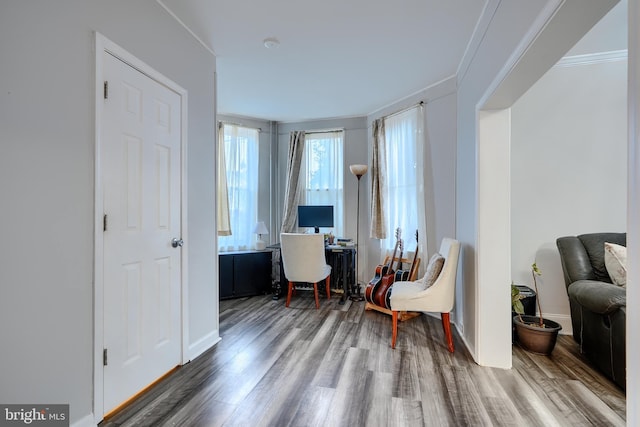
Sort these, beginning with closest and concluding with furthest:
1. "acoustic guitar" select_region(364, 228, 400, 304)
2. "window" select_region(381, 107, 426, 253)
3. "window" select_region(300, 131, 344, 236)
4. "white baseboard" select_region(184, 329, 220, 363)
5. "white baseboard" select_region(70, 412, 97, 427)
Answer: "white baseboard" select_region(70, 412, 97, 427) → "white baseboard" select_region(184, 329, 220, 363) → "acoustic guitar" select_region(364, 228, 400, 304) → "window" select_region(381, 107, 426, 253) → "window" select_region(300, 131, 344, 236)

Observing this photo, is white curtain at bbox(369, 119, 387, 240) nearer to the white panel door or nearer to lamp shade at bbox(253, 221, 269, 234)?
lamp shade at bbox(253, 221, 269, 234)

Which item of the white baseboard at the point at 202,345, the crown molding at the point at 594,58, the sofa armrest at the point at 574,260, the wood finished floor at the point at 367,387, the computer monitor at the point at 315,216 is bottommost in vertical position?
the wood finished floor at the point at 367,387

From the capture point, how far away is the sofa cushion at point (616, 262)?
6.86 feet

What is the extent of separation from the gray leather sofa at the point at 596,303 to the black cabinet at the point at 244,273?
3.32 m

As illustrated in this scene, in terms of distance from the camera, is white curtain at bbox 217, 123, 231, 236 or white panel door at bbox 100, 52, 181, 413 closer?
white panel door at bbox 100, 52, 181, 413

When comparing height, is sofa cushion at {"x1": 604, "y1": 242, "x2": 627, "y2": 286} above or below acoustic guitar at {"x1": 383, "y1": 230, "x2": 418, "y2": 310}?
above

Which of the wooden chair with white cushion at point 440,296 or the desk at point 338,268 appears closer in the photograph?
the wooden chair with white cushion at point 440,296

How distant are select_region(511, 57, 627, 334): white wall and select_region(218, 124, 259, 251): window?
3335 millimetres

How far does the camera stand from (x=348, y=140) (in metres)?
4.38

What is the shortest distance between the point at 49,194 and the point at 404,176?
3.32m

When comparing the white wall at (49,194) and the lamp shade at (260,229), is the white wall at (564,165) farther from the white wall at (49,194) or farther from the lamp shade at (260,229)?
the white wall at (49,194)

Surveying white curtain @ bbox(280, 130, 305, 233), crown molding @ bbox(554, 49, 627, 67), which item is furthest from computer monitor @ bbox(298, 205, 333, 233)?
crown molding @ bbox(554, 49, 627, 67)

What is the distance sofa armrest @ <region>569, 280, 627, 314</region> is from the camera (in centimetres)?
183

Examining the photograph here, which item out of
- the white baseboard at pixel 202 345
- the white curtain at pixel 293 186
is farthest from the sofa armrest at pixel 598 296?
the white curtain at pixel 293 186
